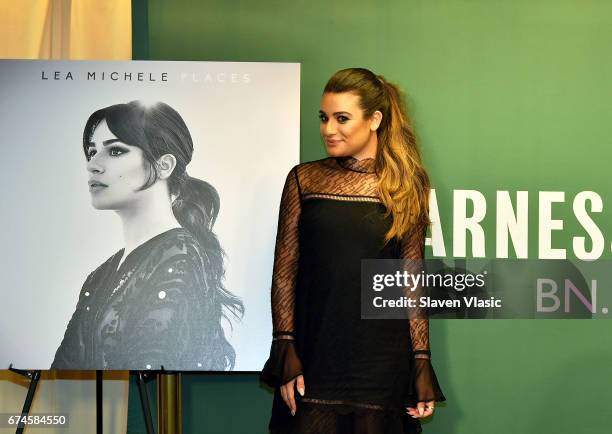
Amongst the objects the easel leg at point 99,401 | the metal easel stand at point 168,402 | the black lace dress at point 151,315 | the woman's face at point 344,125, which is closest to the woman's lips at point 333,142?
the woman's face at point 344,125

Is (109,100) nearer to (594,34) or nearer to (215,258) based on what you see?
(215,258)

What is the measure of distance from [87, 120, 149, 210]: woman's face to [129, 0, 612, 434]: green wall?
0.57 meters

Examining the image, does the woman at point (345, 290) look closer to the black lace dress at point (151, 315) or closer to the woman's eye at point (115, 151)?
the black lace dress at point (151, 315)

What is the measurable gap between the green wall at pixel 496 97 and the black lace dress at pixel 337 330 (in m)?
0.73

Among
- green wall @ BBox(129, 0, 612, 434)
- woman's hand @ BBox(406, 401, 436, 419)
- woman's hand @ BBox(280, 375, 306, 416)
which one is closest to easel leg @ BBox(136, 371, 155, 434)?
green wall @ BBox(129, 0, 612, 434)

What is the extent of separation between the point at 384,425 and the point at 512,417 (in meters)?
0.99

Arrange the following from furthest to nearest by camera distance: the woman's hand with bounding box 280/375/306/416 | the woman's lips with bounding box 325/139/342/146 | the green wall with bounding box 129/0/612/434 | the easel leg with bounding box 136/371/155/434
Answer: the green wall with bounding box 129/0/612/434 < the easel leg with bounding box 136/371/155/434 < the woman's lips with bounding box 325/139/342/146 < the woman's hand with bounding box 280/375/306/416

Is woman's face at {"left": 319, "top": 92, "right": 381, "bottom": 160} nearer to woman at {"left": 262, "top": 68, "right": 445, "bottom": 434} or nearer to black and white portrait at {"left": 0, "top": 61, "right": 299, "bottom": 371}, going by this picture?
woman at {"left": 262, "top": 68, "right": 445, "bottom": 434}

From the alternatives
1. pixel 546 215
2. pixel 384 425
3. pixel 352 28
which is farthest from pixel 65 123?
pixel 546 215

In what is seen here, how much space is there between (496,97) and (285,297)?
1336mm

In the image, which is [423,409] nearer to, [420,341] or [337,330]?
[420,341]

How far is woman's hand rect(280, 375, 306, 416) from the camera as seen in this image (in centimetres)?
264

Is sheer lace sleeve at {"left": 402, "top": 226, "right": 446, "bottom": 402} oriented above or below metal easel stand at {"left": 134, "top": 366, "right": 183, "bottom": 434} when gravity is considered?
above

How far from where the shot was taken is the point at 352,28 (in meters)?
3.42
